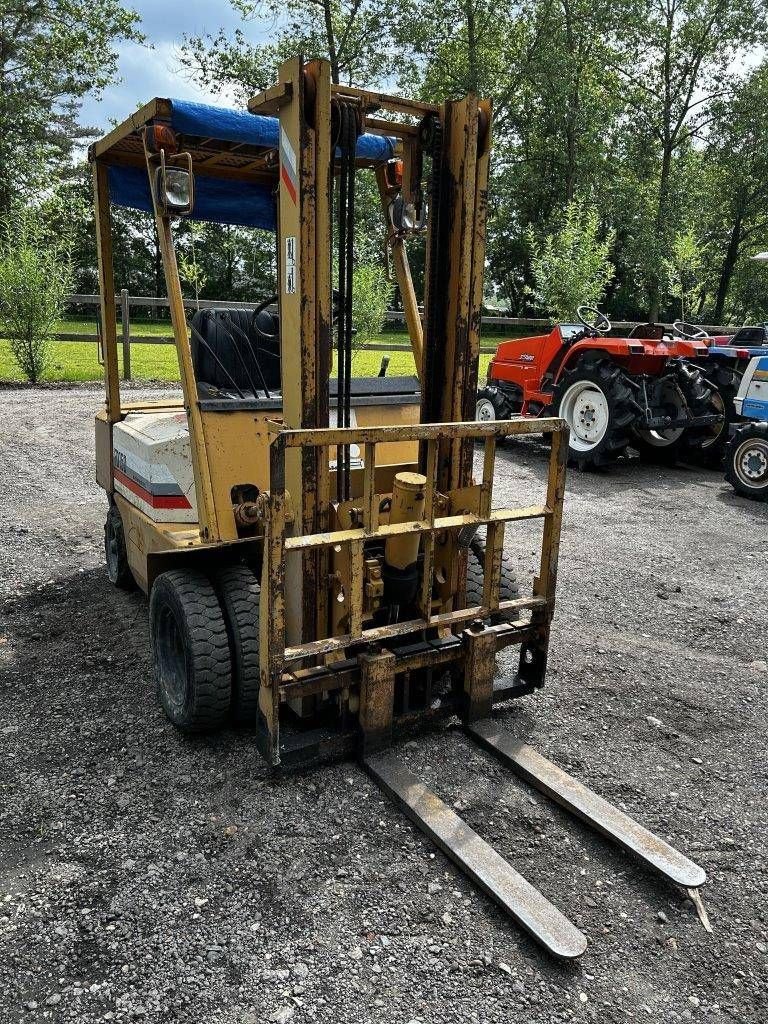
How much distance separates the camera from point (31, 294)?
1341 centimetres

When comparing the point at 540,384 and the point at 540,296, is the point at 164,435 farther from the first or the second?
the point at 540,296

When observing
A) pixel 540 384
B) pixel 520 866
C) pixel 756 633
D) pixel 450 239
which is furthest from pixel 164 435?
pixel 540 384

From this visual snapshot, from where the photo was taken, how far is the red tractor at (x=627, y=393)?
972 cm

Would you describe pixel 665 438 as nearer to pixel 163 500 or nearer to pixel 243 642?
pixel 163 500

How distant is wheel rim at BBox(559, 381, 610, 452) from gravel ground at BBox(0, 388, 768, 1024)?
5.10m

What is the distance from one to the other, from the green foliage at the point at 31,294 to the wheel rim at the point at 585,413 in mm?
9084

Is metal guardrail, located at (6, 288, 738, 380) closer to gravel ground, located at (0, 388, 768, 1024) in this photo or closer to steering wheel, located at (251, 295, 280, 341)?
steering wheel, located at (251, 295, 280, 341)

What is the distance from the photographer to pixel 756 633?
517cm

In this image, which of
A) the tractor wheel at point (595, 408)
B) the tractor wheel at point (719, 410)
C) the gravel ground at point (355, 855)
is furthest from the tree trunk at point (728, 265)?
the gravel ground at point (355, 855)

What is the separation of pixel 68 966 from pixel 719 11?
1421 inches

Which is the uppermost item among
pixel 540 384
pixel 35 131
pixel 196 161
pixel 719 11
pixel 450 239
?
pixel 719 11

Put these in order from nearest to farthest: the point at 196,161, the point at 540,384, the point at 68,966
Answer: the point at 68,966 < the point at 196,161 < the point at 540,384

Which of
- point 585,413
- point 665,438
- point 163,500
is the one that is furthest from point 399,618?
point 665,438

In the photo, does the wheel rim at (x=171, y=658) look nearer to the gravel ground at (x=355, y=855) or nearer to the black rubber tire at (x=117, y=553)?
the gravel ground at (x=355, y=855)
